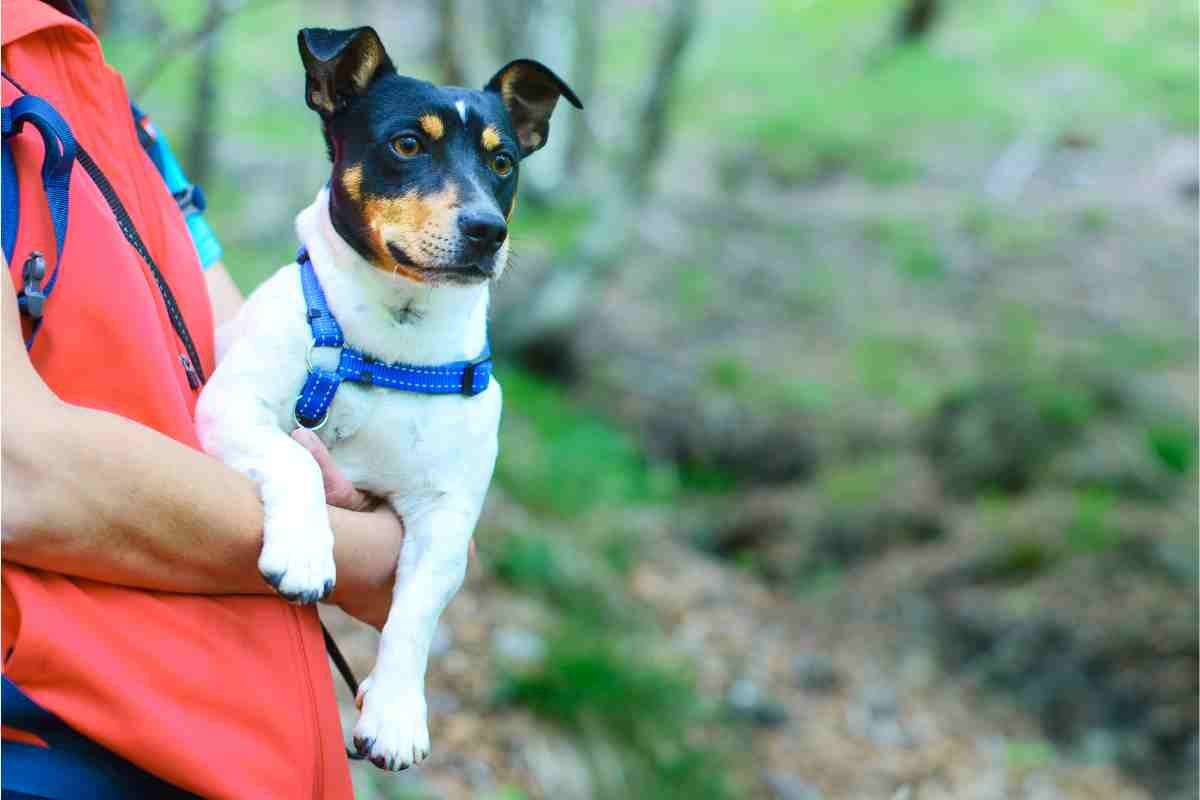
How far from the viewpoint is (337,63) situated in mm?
2342

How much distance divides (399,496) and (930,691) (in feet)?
14.1

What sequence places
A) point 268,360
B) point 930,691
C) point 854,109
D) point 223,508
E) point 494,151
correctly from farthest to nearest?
point 854,109
point 930,691
point 494,151
point 268,360
point 223,508

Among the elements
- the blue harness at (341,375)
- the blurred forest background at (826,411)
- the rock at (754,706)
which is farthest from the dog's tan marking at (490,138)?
the rock at (754,706)

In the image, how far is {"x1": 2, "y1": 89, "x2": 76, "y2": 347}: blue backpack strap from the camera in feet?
4.77

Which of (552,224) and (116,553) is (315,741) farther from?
(552,224)

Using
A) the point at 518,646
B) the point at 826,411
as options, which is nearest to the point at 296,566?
the point at 518,646

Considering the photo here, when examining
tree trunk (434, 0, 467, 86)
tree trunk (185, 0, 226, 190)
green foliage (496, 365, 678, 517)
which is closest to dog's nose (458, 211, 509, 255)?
green foliage (496, 365, 678, 517)

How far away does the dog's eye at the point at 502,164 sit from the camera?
2.45m

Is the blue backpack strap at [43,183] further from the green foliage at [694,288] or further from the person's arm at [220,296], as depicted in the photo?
the green foliage at [694,288]

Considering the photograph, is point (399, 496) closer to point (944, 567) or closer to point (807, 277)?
point (944, 567)

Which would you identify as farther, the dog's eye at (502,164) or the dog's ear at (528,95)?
the dog's ear at (528,95)

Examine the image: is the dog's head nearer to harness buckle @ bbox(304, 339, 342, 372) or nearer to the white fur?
the white fur

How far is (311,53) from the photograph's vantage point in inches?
87.5

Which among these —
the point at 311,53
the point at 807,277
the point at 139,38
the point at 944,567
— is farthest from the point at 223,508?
the point at 139,38
